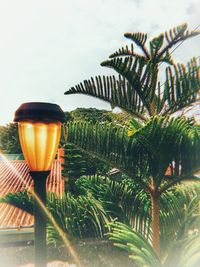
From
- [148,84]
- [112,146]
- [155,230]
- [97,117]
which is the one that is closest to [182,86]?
[148,84]

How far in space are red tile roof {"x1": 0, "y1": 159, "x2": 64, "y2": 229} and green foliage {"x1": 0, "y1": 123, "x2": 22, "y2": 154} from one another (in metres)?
17.8

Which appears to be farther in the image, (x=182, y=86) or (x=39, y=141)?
(x=182, y=86)

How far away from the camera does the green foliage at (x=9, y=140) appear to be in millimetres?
26906

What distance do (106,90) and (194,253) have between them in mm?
1453

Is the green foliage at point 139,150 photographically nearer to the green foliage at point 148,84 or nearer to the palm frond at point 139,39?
the green foliage at point 148,84

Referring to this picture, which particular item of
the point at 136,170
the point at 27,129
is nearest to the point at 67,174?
the point at 136,170

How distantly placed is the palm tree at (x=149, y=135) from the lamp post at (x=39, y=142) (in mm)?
793

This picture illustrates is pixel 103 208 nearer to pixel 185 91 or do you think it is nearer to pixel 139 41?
pixel 185 91

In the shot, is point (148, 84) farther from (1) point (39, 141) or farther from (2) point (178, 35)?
(1) point (39, 141)

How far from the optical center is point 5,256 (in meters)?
2.94

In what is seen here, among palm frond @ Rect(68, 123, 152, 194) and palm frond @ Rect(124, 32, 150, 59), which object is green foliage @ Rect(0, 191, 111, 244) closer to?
palm frond @ Rect(68, 123, 152, 194)

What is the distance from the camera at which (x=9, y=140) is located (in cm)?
2806

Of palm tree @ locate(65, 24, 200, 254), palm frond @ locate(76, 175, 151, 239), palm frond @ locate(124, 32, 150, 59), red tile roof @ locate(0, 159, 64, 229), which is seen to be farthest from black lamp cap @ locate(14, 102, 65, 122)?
palm frond @ locate(124, 32, 150, 59)

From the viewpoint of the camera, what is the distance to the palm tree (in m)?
1.63
